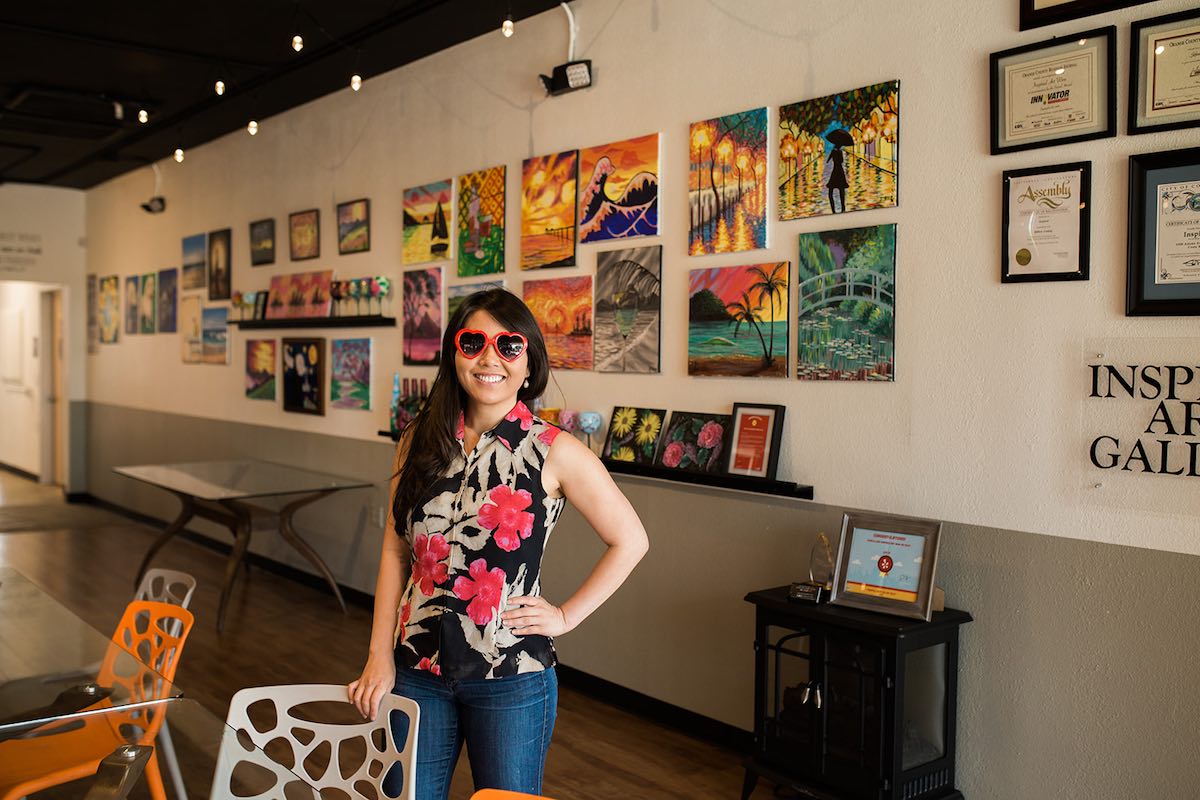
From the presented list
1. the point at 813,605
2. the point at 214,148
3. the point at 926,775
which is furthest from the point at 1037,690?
the point at 214,148

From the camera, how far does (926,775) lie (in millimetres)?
3070

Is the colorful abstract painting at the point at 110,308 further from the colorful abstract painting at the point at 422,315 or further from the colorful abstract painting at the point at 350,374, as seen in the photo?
the colorful abstract painting at the point at 422,315

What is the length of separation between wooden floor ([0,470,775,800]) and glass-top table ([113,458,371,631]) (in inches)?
11.2

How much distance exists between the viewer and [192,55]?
5770 millimetres

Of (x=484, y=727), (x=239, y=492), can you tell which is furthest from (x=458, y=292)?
(x=484, y=727)

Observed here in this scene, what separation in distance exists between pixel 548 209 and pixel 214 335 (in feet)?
14.1

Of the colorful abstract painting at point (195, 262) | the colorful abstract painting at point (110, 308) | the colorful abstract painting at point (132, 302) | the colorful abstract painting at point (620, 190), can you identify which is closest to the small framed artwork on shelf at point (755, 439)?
the colorful abstract painting at point (620, 190)

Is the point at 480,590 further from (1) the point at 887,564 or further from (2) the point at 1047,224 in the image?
(2) the point at 1047,224

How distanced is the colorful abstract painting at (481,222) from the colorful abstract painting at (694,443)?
1412 mm

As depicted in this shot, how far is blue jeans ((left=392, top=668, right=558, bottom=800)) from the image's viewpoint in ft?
6.36

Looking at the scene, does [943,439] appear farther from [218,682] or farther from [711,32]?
[218,682]

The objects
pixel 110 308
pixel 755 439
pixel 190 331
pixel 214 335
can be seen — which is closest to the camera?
pixel 755 439

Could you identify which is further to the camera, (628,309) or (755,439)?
(628,309)

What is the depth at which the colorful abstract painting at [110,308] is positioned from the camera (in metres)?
9.81
